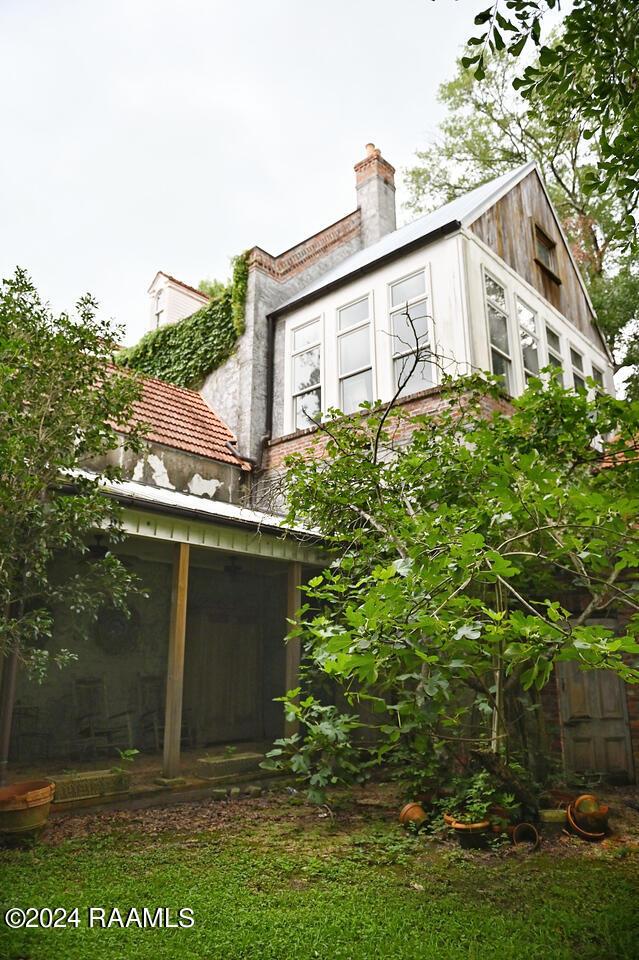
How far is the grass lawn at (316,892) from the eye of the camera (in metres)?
3.23

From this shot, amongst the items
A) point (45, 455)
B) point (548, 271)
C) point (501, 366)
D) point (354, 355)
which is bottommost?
point (45, 455)

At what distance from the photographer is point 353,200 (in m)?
15.0

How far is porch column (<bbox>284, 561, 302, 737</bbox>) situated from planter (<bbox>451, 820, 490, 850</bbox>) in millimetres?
2843

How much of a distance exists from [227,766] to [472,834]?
126 inches

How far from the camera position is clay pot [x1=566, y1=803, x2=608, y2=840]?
5.12 meters

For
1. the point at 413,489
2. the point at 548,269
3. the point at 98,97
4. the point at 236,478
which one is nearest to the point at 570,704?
the point at 413,489

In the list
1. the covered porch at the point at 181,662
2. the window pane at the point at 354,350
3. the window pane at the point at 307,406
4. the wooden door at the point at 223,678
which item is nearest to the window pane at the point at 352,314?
the window pane at the point at 354,350

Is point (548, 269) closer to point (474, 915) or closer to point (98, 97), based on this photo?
point (98, 97)

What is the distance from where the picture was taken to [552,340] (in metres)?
11.5

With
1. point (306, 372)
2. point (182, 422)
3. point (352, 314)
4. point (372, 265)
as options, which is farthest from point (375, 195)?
point (182, 422)

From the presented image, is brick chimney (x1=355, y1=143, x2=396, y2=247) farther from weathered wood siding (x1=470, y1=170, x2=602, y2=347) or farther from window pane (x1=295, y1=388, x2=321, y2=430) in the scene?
window pane (x1=295, y1=388, x2=321, y2=430)

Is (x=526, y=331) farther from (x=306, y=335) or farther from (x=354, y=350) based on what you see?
(x=306, y=335)

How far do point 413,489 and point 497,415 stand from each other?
1.04 m

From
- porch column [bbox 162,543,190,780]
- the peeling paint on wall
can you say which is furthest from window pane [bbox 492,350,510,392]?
porch column [bbox 162,543,190,780]
